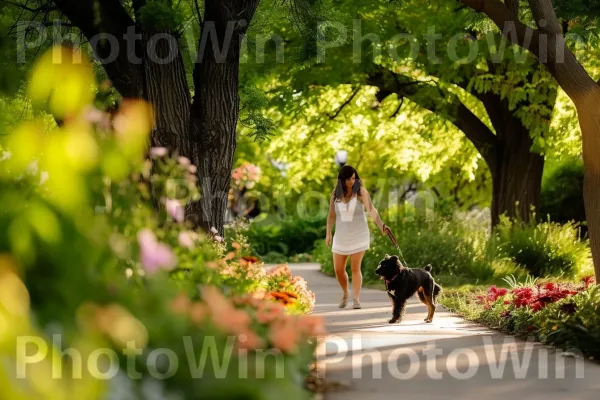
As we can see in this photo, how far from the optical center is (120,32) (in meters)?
11.2

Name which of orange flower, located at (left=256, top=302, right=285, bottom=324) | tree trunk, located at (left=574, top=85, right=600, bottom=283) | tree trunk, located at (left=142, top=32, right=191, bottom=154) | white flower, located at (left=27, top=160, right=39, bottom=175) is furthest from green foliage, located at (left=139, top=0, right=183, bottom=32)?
tree trunk, located at (left=574, top=85, right=600, bottom=283)

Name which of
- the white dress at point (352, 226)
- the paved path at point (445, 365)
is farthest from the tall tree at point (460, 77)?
the paved path at point (445, 365)

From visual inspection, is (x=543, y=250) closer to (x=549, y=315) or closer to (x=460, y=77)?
(x=460, y=77)

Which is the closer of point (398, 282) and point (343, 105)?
point (398, 282)

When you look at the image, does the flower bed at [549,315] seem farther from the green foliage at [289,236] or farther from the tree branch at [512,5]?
the green foliage at [289,236]

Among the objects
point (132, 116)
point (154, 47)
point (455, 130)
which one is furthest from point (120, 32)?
point (455, 130)

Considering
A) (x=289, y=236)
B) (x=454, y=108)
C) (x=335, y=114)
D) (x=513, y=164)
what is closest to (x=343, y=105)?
(x=335, y=114)

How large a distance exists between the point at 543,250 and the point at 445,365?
1398 cm

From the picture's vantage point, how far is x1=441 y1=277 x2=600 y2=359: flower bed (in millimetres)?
9031

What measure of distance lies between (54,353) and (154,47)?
8.10m

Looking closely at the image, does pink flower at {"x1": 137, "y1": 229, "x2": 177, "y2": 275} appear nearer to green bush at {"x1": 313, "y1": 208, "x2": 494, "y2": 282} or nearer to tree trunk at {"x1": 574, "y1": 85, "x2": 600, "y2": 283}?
tree trunk at {"x1": 574, "y1": 85, "x2": 600, "y2": 283}

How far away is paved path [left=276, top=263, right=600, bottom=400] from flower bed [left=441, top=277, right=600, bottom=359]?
0.24 meters

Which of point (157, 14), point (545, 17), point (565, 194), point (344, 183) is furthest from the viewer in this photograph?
point (565, 194)

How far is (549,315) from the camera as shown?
1038cm
